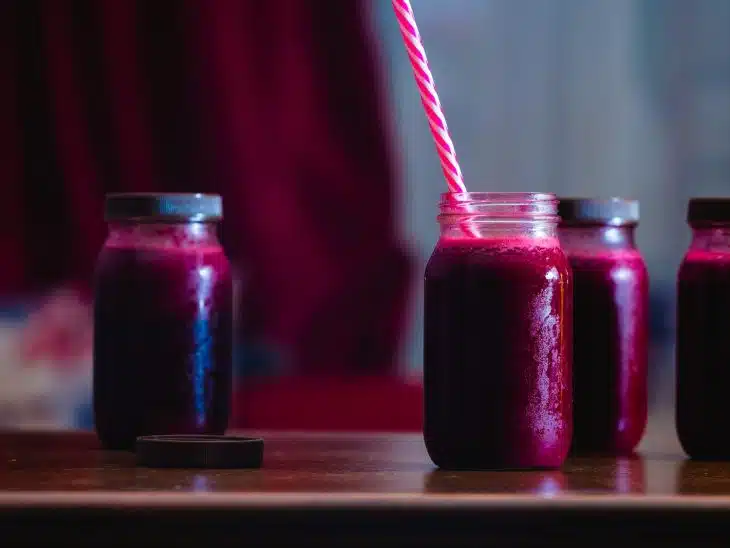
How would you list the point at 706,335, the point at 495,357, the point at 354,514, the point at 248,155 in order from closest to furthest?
the point at 354,514, the point at 495,357, the point at 706,335, the point at 248,155

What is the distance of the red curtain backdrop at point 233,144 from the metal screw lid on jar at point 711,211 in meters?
1.79

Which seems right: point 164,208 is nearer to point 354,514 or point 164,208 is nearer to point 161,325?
point 161,325

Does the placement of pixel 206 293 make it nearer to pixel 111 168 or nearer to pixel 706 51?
pixel 111 168

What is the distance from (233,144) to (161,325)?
1.78 meters

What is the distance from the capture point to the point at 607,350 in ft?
3.78

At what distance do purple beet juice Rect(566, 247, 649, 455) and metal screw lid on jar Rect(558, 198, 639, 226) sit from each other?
1.3 inches

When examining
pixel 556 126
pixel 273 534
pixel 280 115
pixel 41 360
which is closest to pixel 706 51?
pixel 556 126

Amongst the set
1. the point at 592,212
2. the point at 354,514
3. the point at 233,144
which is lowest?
the point at 354,514

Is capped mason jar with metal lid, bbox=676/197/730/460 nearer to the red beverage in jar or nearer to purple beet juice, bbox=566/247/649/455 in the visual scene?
purple beet juice, bbox=566/247/649/455

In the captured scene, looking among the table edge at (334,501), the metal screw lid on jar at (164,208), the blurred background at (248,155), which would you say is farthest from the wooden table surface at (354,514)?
the blurred background at (248,155)

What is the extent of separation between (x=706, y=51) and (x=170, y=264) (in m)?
2.24

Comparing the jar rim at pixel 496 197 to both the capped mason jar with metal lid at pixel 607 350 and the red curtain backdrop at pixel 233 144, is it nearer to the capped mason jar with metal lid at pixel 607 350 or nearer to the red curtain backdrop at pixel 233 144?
the capped mason jar with metal lid at pixel 607 350

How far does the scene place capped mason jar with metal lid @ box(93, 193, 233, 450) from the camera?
1.15 m

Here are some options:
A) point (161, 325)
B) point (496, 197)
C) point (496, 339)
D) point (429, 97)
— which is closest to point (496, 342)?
point (496, 339)
